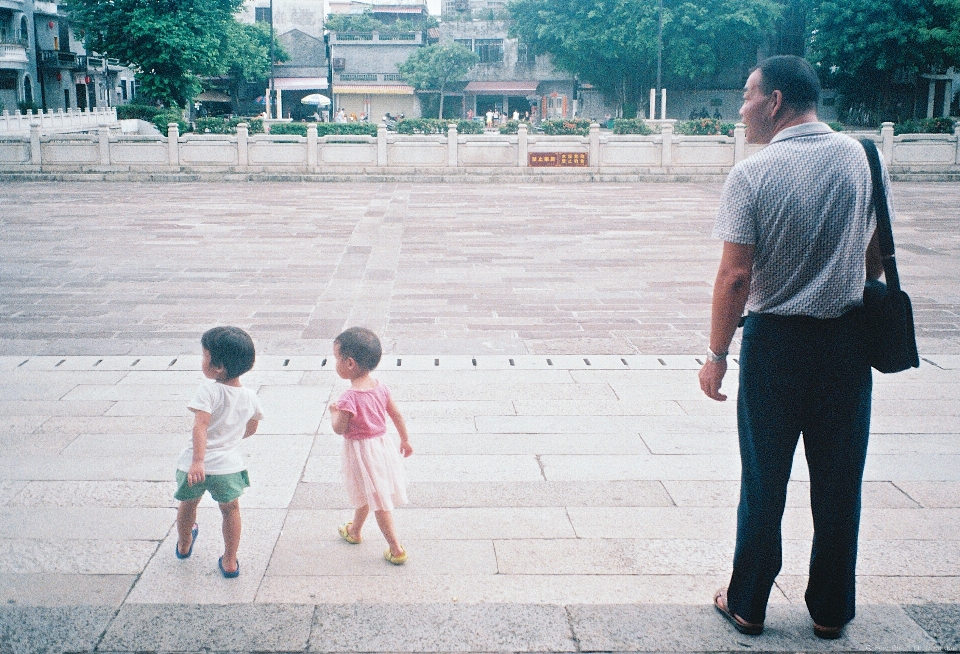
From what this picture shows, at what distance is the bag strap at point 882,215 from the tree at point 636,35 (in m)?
41.3

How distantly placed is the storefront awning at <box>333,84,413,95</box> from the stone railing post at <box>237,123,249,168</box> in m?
31.4

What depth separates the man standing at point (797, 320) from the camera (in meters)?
2.85

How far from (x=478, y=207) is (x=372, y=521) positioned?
47.1 feet

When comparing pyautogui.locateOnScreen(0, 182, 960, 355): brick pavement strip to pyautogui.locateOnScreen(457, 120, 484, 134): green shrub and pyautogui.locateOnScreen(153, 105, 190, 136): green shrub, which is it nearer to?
pyautogui.locateOnScreen(457, 120, 484, 134): green shrub

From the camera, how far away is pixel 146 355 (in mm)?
7363

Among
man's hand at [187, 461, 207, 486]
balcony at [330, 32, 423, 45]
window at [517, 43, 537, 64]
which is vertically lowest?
man's hand at [187, 461, 207, 486]

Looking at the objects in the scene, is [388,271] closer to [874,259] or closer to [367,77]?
[874,259]

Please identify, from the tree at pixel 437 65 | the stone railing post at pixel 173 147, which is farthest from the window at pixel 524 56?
the stone railing post at pixel 173 147

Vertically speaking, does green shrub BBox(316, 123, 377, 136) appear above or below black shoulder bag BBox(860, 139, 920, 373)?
above

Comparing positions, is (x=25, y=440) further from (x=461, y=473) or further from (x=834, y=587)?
(x=834, y=587)

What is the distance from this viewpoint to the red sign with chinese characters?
23.9 m

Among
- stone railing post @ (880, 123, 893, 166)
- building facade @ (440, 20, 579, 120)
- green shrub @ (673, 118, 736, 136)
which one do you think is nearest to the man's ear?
stone railing post @ (880, 123, 893, 166)

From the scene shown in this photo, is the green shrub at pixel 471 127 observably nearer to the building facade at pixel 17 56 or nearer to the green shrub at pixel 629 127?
the green shrub at pixel 629 127

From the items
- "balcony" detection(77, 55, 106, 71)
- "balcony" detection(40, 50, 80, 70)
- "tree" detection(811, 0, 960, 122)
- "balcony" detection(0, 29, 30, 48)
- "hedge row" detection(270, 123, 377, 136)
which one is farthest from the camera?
"balcony" detection(77, 55, 106, 71)
